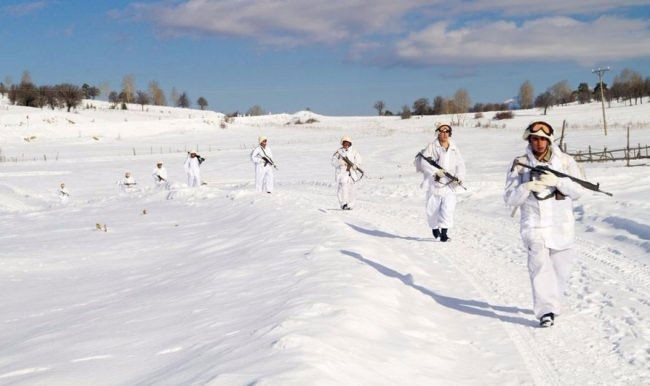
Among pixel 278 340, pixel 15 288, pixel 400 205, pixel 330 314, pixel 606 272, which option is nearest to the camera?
pixel 278 340

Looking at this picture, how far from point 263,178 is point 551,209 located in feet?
53.9

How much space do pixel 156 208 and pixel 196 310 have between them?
15.3m

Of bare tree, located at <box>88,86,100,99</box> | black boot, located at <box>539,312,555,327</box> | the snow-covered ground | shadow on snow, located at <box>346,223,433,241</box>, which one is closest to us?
the snow-covered ground

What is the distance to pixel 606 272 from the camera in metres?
9.48

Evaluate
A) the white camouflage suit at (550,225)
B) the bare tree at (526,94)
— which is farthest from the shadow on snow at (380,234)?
the bare tree at (526,94)

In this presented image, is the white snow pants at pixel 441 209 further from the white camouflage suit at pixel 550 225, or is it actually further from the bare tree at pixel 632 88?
the bare tree at pixel 632 88

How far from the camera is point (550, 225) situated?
729 cm

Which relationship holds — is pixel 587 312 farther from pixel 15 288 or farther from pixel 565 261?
pixel 15 288

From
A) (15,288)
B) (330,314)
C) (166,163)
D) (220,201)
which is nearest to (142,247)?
(15,288)

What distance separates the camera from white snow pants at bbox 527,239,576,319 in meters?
7.04

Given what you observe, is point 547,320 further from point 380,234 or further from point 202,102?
point 202,102

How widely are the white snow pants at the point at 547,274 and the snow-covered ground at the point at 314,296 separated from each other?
24 centimetres

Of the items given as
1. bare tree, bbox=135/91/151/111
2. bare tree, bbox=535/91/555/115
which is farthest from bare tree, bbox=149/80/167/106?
bare tree, bbox=535/91/555/115

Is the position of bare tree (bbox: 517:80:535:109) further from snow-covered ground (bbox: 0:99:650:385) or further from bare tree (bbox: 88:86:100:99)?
snow-covered ground (bbox: 0:99:650:385)
